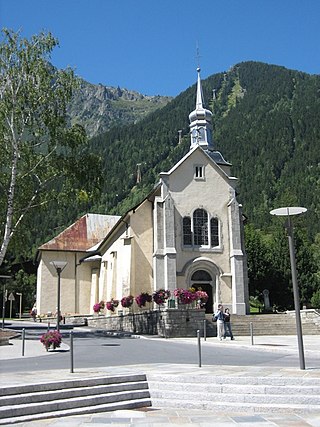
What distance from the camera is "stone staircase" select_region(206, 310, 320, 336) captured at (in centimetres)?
3102

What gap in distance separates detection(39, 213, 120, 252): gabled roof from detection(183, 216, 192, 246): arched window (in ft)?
63.3

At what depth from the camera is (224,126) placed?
190m

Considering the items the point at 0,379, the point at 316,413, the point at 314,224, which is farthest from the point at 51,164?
the point at 314,224

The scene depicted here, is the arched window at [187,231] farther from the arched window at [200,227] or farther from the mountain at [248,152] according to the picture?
the mountain at [248,152]

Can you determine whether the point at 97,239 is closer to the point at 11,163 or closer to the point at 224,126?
the point at 11,163

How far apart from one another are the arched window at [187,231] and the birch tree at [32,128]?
11.1 metres

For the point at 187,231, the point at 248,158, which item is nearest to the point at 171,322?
the point at 187,231

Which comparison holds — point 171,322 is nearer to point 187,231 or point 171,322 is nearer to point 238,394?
point 187,231

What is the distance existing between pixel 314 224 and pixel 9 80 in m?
84.2

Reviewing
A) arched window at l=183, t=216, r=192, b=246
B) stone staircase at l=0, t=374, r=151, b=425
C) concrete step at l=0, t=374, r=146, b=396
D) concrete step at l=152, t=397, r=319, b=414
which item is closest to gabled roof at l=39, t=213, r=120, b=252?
arched window at l=183, t=216, r=192, b=246

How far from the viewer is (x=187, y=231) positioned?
124 feet

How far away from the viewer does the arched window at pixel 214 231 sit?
38.0 metres

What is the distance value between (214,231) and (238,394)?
94.5ft

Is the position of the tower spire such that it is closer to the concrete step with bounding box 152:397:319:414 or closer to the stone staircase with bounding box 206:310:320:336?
the stone staircase with bounding box 206:310:320:336
